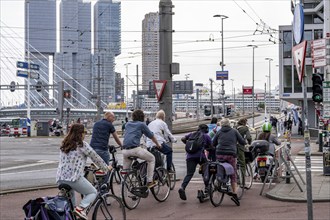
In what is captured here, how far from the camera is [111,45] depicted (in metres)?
51.7

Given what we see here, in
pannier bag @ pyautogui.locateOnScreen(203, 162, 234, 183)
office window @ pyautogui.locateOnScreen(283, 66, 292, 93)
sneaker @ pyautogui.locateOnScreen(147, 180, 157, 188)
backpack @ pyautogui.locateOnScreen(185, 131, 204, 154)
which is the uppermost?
office window @ pyautogui.locateOnScreen(283, 66, 292, 93)

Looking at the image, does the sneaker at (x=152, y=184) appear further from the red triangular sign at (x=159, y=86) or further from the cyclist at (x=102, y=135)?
the red triangular sign at (x=159, y=86)

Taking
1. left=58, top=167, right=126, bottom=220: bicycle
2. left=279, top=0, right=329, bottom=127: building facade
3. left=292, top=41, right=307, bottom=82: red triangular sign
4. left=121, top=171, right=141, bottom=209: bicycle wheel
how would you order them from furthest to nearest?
left=279, top=0, right=329, bottom=127: building facade, left=121, top=171, right=141, bottom=209: bicycle wheel, left=58, top=167, right=126, bottom=220: bicycle, left=292, top=41, right=307, bottom=82: red triangular sign

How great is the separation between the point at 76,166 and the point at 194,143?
3.93 m

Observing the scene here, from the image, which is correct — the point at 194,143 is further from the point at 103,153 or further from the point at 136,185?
A: the point at 103,153

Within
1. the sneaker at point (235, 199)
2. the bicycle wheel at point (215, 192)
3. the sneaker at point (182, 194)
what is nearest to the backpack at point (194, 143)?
the bicycle wheel at point (215, 192)

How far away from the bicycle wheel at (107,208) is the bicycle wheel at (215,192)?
8.52 feet

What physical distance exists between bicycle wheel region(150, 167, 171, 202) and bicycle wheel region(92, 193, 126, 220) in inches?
105

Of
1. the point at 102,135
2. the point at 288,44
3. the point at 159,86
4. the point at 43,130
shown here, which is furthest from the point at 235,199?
the point at 43,130

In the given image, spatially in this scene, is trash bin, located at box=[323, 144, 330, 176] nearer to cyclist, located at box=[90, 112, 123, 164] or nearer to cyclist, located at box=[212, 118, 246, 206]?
cyclist, located at box=[212, 118, 246, 206]

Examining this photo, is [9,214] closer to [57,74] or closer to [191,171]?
[191,171]

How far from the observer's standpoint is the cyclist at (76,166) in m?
7.16

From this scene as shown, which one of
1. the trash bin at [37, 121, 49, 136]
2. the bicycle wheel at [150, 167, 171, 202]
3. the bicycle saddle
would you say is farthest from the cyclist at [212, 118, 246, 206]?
the trash bin at [37, 121, 49, 136]

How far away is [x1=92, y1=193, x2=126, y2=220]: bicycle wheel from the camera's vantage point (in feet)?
24.9
